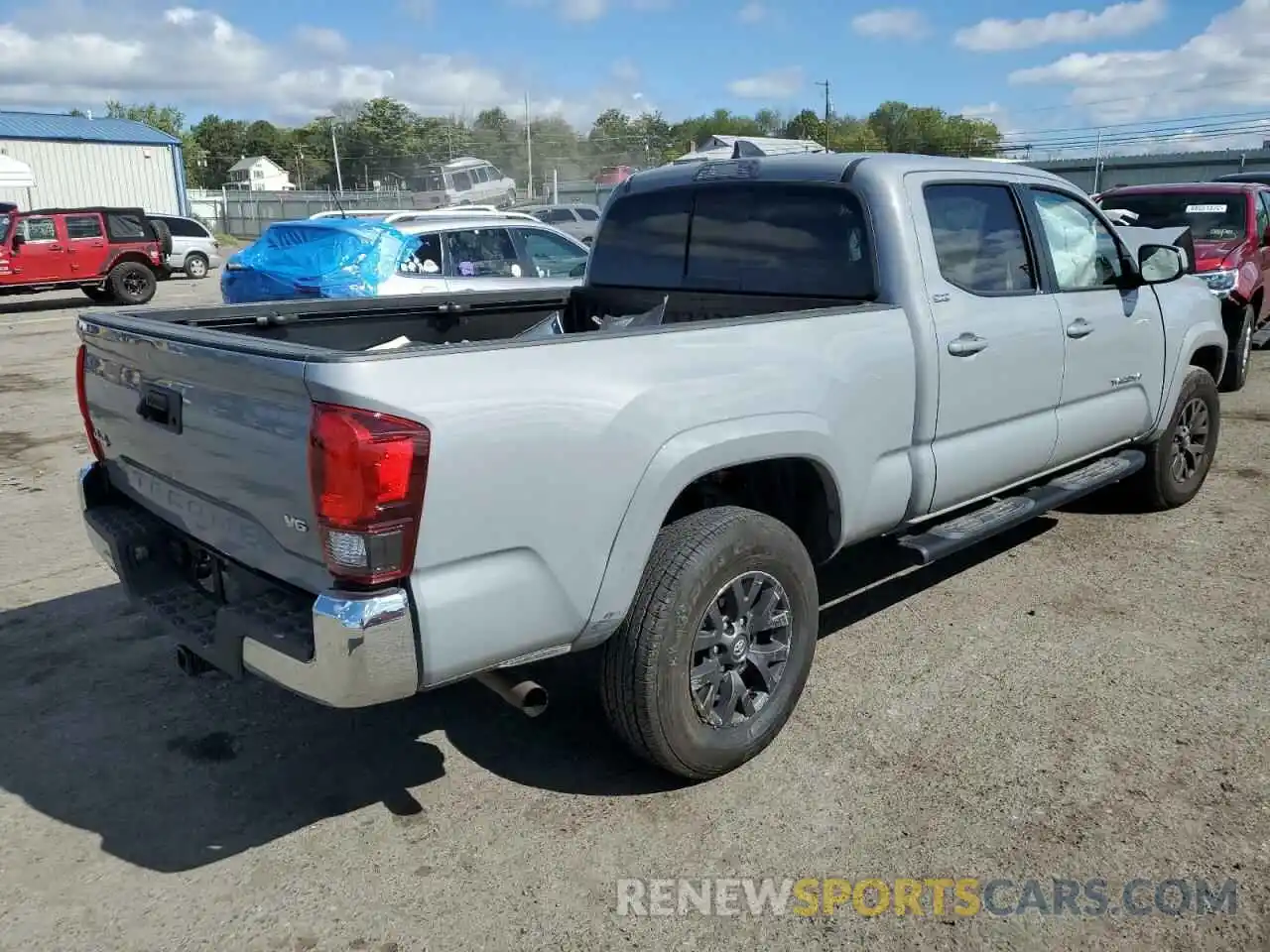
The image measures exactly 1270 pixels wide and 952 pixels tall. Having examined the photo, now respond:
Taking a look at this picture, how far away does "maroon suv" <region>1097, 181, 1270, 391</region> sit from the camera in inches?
351

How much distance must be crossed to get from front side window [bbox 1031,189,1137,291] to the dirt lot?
4.87 feet

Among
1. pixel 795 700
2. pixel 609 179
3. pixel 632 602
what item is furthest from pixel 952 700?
pixel 609 179

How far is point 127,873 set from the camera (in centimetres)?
296

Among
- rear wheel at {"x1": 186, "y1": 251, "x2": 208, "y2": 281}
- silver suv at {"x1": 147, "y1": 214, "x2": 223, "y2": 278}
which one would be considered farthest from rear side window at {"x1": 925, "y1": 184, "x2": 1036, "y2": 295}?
rear wheel at {"x1": 186, "y1": 251, "x2": 208, "y2": 281}

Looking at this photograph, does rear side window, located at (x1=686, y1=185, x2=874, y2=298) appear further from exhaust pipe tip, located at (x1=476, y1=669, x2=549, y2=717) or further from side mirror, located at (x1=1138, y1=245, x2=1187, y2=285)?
exhaust pipe tip, located at (x1=476, y1=669, x2=549, y2=717)

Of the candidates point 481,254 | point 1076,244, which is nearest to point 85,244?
point 481,254

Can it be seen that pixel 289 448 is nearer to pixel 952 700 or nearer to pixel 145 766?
pixel 145 766

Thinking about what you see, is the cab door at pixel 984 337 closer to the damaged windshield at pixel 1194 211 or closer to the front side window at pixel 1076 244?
the front side window at pixel 1076 244

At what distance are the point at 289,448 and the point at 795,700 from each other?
76.0 inches

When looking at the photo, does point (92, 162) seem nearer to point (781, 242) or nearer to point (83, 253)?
point (83, 253)

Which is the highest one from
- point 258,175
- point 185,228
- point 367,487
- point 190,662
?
point 258,175

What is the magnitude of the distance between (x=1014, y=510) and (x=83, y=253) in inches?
767

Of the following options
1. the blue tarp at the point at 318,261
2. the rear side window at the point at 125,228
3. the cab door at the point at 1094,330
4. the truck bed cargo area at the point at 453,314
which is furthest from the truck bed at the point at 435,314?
the rear side window at the point at 125,228

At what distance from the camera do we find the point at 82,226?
1939 cm
